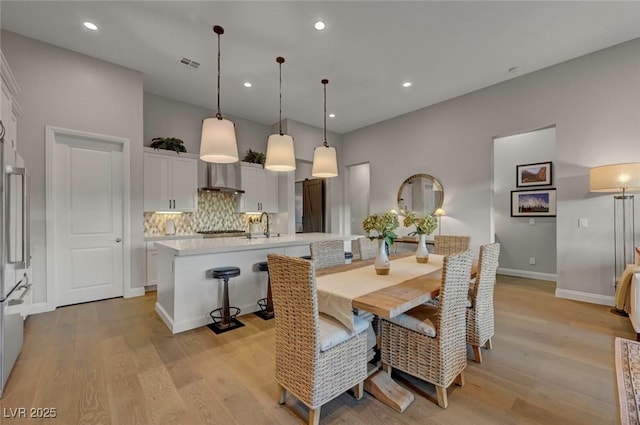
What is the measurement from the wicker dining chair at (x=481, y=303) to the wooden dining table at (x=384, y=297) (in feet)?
1.14

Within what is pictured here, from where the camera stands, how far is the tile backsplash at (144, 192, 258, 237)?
189 inches

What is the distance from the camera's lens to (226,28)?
3119 millimetres

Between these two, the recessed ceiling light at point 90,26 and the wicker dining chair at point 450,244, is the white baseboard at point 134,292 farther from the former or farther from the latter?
the wicker dining chair at point 450,244

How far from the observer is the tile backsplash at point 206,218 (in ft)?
15.8

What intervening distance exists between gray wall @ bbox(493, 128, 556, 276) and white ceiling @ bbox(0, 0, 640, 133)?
166 centimetres

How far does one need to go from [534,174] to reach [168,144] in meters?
6.77

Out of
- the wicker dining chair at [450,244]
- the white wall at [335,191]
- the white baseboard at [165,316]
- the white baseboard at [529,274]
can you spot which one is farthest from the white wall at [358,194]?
the white baseboard at [165,316]

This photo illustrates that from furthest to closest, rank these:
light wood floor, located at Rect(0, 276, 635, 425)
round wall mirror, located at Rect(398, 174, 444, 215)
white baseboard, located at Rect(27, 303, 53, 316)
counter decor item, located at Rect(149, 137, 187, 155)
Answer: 1. round wall mirror, located at Rect(398, 174, 444, 215)
2. counter decor item, located at Rect(149, 137, 187, 155)
3. white baseboard, located at Rect(27, 303, 53, 316)
4. light wood floor, located at Rect(0, 276, 635, 425)

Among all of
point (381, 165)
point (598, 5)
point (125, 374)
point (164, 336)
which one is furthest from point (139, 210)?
point (598, 5)

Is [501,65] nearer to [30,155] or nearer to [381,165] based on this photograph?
[381,165]

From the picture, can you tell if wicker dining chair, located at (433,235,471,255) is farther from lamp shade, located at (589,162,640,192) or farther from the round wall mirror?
the round wall mirror

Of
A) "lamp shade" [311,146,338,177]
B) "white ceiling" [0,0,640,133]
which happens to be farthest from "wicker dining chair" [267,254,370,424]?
"white ceiling" [0,0,640,133]

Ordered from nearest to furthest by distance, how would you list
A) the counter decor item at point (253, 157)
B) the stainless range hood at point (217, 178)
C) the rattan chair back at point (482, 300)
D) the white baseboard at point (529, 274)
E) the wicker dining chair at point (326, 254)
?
the rattan chair back at point (482, 300) < the wicker dining chair at point (326, 254) < the white baseboard at point (529, 274) < the stainless range hood at point (217, 178) < the counter decor item at point (253, 157)

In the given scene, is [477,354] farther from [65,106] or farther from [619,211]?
[65,106]
